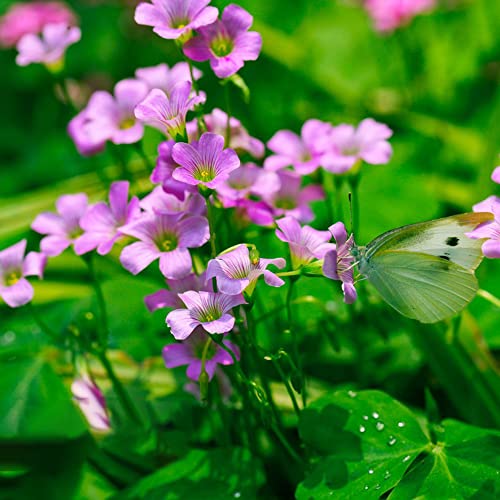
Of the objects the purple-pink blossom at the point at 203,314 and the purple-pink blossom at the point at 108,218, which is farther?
the purple-pink blossom at the point at 108,218

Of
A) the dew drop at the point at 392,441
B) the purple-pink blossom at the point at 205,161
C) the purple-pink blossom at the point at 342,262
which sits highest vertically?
the purple-pink blossom at the point at 205,161

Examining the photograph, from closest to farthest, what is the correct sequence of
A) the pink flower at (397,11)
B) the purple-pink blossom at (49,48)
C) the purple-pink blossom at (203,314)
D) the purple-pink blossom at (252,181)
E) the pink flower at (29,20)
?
the purple-pink blossom at (203,314) → the purple-pink blossom at (252,181) → the purple-pink blossom at (49,48) → the pink flower at (397,11) → the pink flower at (29,20)

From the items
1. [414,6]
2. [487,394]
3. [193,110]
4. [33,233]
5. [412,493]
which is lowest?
[487,394]

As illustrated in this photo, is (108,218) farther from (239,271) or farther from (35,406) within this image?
(35,406)

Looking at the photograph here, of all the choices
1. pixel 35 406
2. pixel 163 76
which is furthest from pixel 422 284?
pixel 35 406

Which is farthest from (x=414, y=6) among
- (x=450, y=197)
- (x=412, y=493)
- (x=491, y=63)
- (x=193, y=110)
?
(x=412, y=493)

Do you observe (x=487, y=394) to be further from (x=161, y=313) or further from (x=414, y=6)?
(x=414, y=6)

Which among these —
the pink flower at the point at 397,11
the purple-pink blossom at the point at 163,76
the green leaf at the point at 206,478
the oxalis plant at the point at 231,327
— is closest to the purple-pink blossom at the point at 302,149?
the oxalis plant at the point at 231,327

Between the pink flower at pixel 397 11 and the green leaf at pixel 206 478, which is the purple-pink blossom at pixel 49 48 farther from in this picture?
the pink flower at pixel 397 11
